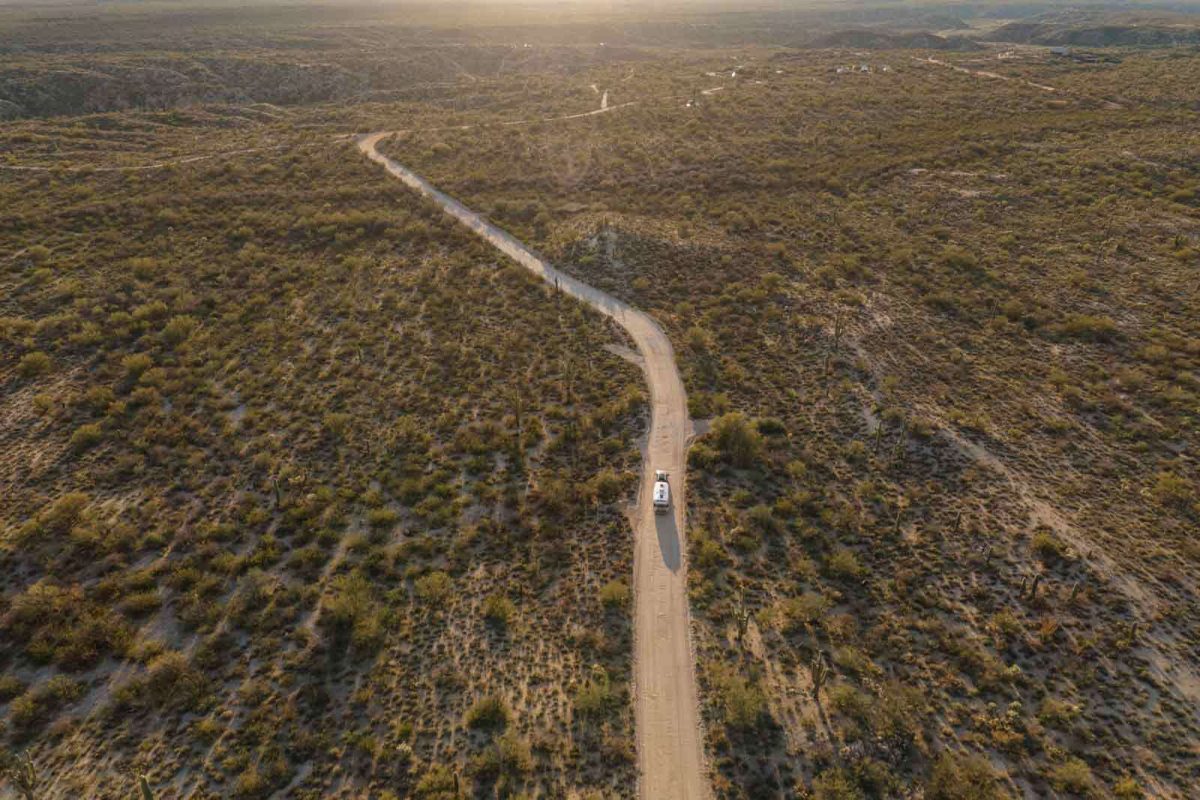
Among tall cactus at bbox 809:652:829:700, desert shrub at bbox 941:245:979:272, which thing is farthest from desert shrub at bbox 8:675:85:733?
desert shrub at bbox 941:245:979:272

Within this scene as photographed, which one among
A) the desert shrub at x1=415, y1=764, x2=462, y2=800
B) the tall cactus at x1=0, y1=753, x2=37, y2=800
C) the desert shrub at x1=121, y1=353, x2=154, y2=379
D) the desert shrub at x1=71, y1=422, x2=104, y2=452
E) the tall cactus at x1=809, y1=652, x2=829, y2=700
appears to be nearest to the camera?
the tall cactus at x1=0, y1=753, x2=37, y2=800

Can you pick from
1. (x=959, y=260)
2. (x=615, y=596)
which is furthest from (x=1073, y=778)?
(x=959, y=260)

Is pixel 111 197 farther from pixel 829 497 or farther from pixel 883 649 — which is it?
pixel 883 649

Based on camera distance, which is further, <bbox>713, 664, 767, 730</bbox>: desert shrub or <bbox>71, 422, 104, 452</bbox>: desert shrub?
<bbox>71, 422, 104, 452</bbox>: desert shrub

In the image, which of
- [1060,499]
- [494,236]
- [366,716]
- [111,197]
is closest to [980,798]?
[1060,499]

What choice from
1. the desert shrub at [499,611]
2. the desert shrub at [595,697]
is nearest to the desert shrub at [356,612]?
the desert shrub at [499,611]

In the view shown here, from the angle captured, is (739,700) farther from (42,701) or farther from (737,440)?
(42,701)

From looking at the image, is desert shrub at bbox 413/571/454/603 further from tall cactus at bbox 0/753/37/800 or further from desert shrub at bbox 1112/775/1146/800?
desert shrub at bbox 1112/775/1146/800
